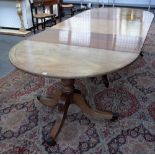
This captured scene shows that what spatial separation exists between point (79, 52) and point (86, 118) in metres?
0.60

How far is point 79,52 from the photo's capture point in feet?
4.63

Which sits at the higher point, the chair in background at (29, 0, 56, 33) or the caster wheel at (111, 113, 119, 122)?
the chair in background at (29, 0, 56, 33)

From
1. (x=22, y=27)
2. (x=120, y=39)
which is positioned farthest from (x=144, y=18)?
(x=22, y=27)

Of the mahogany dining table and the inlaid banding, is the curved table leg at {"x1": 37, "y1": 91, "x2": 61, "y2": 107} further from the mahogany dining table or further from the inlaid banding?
the inlaid banding

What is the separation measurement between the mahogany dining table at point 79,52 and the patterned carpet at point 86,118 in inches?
3.7

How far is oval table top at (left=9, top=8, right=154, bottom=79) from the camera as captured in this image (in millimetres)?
1188

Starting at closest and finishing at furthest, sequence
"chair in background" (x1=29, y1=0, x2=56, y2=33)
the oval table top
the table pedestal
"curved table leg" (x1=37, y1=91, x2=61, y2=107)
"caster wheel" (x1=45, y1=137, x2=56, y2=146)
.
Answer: the oval table top
"caster wheel" (x1=45, y1=137, x2=56, y2=146)
the table pedestal
"curved table leg" (x1=37, y1=91, x2=61, y2=107)
"chair in background" (x1=29, y1=0, x2=56, y2=33)

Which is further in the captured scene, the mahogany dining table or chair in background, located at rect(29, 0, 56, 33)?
chair in background, located at rect(29, 0, 56, 33)

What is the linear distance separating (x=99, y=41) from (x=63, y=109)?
0.60m

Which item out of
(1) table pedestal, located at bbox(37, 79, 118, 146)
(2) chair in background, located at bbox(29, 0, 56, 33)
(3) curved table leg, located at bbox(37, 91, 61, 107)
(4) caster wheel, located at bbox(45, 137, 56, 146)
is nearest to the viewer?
(4) caster wheel, located at bbox(45, 137, 56, 146)

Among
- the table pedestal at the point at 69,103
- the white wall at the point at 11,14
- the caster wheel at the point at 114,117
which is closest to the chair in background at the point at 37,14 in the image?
the white wall at the point at 11,14

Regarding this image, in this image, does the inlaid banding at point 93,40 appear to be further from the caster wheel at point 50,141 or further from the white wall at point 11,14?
the white wall at point 11,14

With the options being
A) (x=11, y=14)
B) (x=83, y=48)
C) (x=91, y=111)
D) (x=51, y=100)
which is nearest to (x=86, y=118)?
(x=91, y=111)

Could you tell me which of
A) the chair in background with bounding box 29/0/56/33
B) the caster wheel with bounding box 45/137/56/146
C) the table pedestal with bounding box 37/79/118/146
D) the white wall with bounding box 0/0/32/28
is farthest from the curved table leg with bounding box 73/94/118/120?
the white wall with bounding box 0/0/32/28
